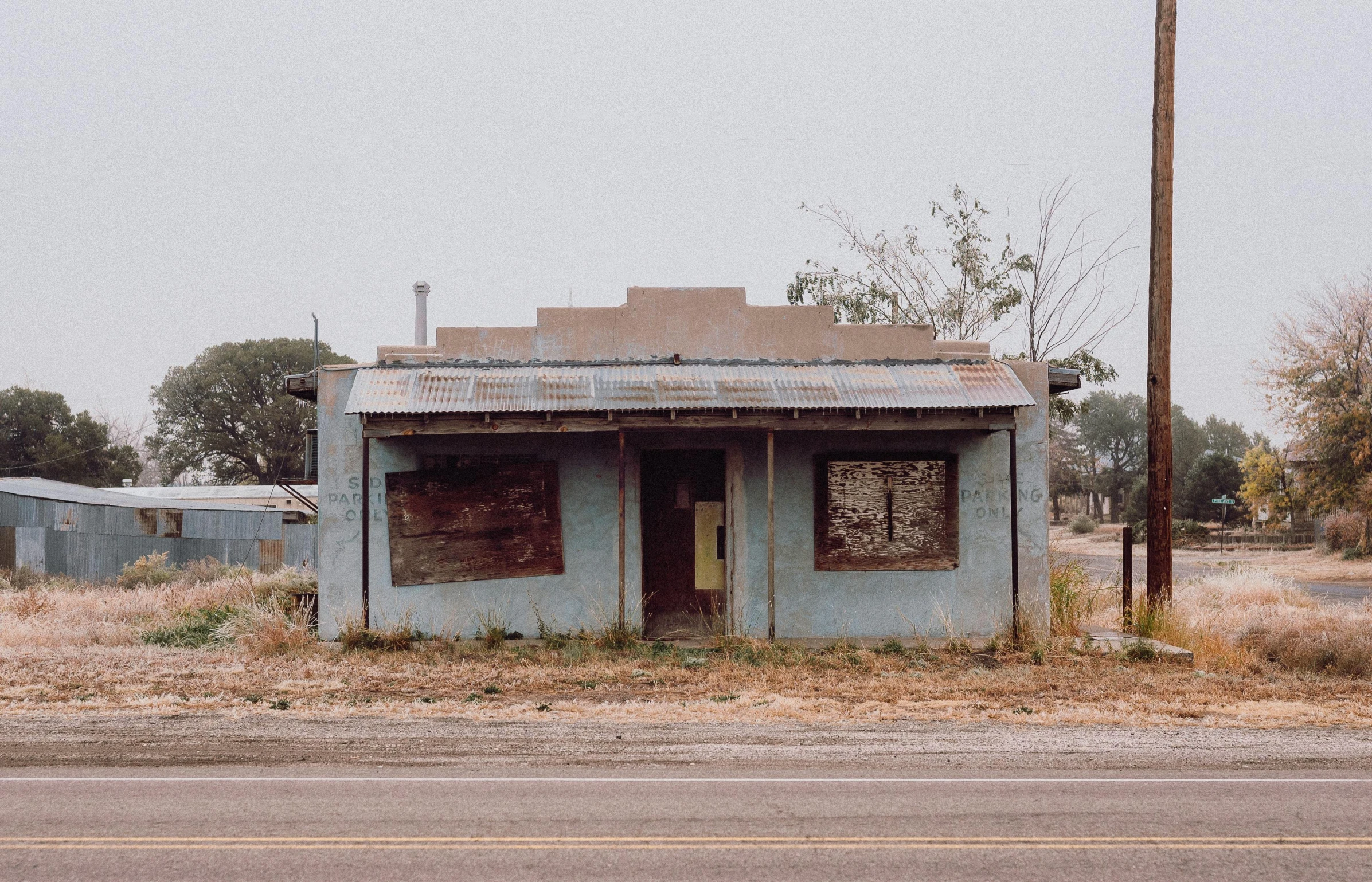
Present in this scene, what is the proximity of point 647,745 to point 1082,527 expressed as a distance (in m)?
49.4

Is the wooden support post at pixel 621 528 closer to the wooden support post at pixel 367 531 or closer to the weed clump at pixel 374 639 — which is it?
the weed clump at pixel 374 639

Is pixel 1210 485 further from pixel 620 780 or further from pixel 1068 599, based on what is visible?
pixel 620 780

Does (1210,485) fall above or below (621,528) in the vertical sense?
below

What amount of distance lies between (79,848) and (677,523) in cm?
939

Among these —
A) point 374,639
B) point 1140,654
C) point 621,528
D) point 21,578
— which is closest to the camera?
point 1140,654

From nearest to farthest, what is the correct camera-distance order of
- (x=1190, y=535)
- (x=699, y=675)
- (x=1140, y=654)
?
(x=699, y=675)
(x=1140, y=654)
(x=1190, y=535)

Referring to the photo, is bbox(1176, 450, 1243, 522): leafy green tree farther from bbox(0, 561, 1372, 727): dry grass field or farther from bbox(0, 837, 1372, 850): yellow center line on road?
bbox(0, 837, 1372, 850): yellow center line on road

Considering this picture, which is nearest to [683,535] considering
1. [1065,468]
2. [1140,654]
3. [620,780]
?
[1140,654]

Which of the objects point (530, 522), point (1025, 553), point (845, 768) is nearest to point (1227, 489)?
point (1025, 553)

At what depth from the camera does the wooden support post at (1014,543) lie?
→ 12.4 m

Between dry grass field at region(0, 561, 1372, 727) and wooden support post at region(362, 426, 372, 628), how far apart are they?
40cm

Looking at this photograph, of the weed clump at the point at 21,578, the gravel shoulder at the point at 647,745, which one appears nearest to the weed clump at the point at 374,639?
the gravel shoulder at the point at 647,745

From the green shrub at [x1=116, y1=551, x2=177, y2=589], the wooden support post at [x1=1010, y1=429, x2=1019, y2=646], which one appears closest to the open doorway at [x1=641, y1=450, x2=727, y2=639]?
the wooden support post at [x1=1010, y1=429, x2=1019, y2=646]

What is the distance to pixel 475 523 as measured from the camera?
42.0 ft
